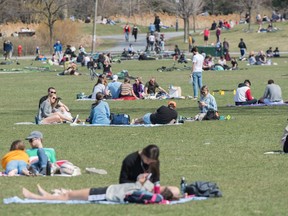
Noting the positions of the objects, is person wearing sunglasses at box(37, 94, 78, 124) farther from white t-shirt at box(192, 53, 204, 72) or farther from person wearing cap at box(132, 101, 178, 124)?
white t-shirt at box(192, 53, 204, 72)

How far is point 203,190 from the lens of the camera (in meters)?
14.3

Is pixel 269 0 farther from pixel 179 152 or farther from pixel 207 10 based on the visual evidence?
Answer: pixel 179 152

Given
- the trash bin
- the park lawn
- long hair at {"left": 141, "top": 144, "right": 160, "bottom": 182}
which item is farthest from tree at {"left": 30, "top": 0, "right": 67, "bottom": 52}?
long hair at {"left": 141, "top": 144, "right": 160, "bottom": 182}

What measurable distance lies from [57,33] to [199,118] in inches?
2572

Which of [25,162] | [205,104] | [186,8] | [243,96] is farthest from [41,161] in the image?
[186,8]

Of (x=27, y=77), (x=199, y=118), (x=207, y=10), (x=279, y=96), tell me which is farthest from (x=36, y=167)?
(x=207, y=10)

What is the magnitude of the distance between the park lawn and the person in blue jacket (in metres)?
0.76

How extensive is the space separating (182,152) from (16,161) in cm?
462

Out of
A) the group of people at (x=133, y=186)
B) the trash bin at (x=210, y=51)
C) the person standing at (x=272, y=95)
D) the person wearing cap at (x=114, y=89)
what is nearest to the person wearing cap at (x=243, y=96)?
the person standing at (x=272, y=95)

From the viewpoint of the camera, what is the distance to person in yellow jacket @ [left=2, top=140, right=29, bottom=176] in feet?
55.3

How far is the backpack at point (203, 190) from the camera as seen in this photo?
1427cm

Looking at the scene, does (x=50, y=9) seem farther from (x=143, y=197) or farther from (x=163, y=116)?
(x=143, y=197)

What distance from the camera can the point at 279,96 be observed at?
33.8m

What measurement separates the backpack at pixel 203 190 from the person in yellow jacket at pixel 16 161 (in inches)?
140
